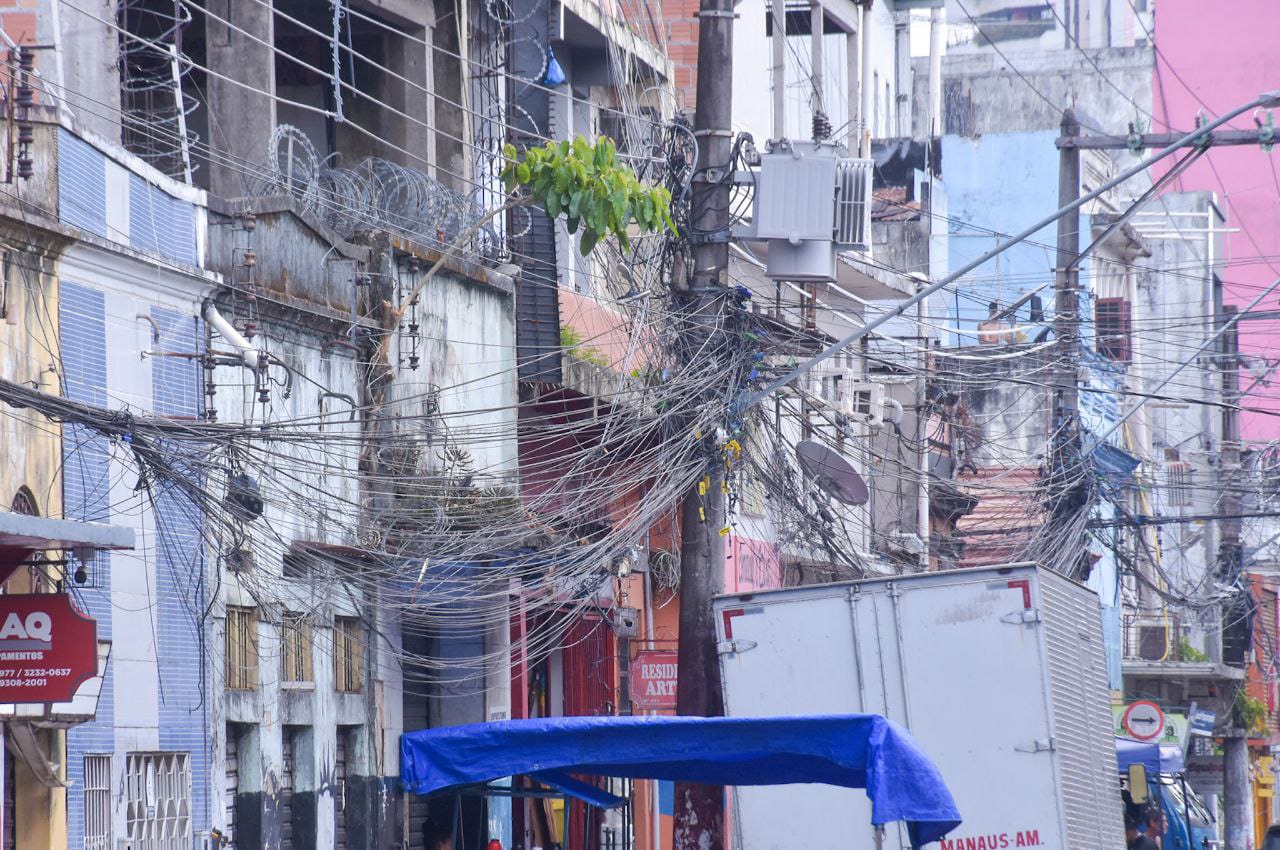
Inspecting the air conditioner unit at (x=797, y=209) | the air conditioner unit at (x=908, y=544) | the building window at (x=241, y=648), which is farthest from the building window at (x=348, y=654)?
the air conditioner unit at (x=908, y=544)

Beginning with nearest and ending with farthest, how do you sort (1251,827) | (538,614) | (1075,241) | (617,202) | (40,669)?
(40,669) → (617,202) → (538,614) → (1075,241) → (1251,827)

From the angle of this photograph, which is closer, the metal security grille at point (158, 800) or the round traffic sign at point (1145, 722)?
the metal security grille at point (158, 800)

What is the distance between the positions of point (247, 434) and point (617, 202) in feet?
14.0

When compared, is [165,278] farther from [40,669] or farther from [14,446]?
[40,669]

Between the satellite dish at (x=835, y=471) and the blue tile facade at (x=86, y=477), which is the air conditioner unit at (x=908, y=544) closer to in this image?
the satellite dish at (x=835, y=471)

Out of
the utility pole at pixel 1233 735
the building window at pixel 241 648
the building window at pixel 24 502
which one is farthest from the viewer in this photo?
the utility pole at pixel 1233 735

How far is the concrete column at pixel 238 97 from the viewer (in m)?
16.1

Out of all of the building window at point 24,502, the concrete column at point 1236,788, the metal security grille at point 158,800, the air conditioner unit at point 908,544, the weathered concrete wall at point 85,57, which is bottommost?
the concrete column at point 1236,788

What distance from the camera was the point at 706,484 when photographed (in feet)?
50.4

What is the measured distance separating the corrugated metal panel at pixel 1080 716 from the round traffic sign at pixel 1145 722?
8.52 metres

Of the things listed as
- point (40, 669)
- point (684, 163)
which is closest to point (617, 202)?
point (684, 163)

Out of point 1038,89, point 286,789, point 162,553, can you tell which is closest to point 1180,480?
point 1038,89

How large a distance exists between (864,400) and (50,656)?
57.2 feet

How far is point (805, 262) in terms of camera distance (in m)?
17.0
